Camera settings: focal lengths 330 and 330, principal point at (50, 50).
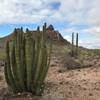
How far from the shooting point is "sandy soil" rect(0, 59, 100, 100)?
948 cm

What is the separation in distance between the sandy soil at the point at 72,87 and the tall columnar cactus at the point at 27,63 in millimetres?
483

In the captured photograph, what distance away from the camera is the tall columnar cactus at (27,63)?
30.2ft

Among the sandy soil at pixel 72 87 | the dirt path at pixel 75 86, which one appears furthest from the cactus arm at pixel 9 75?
the dirt path at pixel 75 86

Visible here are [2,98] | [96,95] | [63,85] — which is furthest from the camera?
[63,85]

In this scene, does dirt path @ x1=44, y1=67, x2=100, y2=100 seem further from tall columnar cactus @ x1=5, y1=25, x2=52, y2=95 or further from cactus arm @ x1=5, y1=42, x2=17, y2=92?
cactus arm @ x1=5, y1=42, x2=17, y2=92

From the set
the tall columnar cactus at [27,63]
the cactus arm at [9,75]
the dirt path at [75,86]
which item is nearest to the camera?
the tall columnar cactus at [27,63]

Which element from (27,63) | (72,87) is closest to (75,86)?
(72,87)

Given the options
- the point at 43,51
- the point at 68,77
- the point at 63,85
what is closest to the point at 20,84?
the point at 43,51

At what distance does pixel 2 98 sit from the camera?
915 centimetres

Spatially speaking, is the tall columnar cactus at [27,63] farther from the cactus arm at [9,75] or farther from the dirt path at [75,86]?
the dirt path at [75,86]

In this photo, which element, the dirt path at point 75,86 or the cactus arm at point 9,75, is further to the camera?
the dirt path at point 75,86

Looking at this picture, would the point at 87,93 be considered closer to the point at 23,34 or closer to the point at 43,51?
the point at 43,51

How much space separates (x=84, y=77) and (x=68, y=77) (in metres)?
0.63

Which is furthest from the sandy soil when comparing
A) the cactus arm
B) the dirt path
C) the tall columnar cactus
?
the cactus arm
